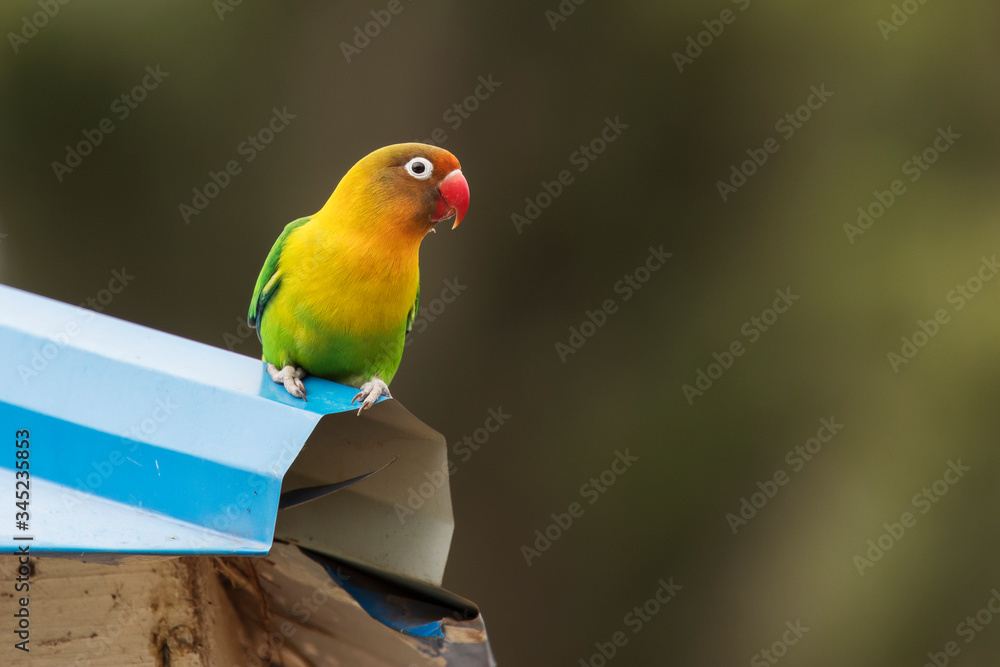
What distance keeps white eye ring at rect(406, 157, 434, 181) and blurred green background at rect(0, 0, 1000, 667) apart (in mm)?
3031

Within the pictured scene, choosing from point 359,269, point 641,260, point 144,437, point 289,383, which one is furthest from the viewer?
point 641,260

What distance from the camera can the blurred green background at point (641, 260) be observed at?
239 inches

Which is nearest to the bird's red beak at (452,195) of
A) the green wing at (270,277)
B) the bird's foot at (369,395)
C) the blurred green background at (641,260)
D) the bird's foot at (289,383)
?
the green wing at (270,277)

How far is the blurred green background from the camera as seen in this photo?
608 cm

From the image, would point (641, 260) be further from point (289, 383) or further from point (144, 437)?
point (144, 437)

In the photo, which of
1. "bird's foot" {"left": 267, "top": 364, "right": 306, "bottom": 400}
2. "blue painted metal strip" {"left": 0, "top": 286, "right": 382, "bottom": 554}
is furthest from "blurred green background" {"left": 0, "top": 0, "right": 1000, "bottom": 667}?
"blue painted metal strip" {"left": 0, "top": 286, "right": 382, "bottom": 554}

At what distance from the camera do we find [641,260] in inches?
Result: 245

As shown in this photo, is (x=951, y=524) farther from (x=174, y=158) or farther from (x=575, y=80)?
(x=174, y=158)

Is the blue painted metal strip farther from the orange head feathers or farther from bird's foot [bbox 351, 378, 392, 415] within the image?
the orange head feathers

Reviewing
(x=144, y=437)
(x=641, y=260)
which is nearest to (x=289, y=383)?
(x=144, y=437)

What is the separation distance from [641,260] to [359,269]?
11.9ft

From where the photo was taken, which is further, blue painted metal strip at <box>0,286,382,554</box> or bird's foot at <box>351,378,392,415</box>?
bird's foot at <box>351,378,392,415</box>

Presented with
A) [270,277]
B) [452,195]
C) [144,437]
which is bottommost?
[270,277]

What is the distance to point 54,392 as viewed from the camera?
6.01ft
